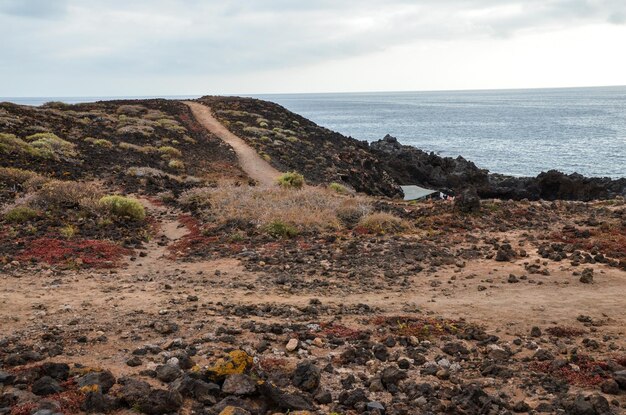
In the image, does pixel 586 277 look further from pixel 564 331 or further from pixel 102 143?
pixel 102 143

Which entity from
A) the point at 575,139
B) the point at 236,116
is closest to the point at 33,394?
the point at 236,116

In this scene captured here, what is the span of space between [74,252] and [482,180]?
34.9 meters

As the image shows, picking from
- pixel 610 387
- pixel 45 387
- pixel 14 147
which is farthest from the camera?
pixel 14 147

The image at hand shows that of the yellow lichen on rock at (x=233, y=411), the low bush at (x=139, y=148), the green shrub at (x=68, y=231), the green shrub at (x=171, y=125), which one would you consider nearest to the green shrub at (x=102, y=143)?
the low bush at (x=139, y=148)

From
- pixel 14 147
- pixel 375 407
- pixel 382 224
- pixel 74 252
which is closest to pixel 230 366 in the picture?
pixel 375 407

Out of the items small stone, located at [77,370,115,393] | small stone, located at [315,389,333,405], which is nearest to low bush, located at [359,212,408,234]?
small stone, located at [315,389,333,405]

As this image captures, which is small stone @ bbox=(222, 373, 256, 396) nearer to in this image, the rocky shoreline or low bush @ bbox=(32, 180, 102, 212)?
the rocky shoreline

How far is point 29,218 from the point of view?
16.7m

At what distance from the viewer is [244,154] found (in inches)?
1522

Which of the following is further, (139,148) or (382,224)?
(139,148)

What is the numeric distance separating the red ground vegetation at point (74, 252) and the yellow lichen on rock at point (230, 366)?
24.7 feet

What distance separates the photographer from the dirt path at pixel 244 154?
33094 mm

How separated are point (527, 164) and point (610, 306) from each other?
174ft

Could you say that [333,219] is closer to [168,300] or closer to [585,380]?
[168,300]
